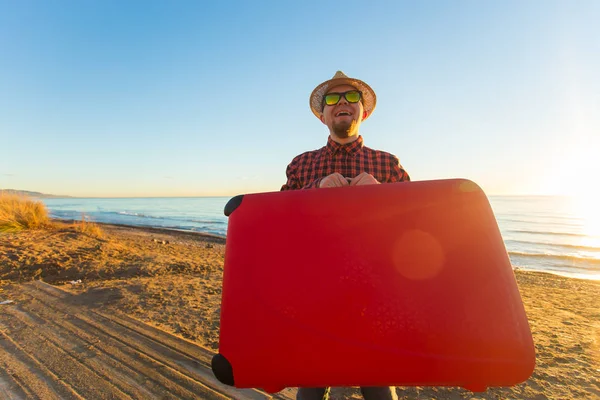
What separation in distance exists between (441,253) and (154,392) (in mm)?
2120

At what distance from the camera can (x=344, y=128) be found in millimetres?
1958

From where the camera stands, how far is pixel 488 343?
98 centimetres

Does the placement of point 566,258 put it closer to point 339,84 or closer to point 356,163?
point 356,163

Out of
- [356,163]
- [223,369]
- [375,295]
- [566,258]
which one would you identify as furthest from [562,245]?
[223,369]

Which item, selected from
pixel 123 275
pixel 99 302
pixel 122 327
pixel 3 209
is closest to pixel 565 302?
pixel 122 327

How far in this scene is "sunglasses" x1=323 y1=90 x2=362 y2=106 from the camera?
6.42 feet

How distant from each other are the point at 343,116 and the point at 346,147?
211 millimetres

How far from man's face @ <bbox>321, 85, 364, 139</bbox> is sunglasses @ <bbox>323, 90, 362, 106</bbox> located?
0.02 metres

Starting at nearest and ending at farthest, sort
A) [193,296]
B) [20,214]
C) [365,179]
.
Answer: [365,179], [193,296], [20,214]

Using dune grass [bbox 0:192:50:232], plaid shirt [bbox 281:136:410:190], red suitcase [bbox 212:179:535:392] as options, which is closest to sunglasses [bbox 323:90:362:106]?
plaid shirt [bbox 281:136:410:190]

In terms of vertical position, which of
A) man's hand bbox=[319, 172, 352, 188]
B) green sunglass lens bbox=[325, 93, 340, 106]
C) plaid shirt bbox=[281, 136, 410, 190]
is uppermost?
green sunglass lens bbox=[325, 93, 340, 106]

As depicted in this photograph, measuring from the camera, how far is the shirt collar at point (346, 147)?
6.63ft

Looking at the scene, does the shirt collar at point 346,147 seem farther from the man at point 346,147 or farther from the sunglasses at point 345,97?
the sunglasses at point 345,97

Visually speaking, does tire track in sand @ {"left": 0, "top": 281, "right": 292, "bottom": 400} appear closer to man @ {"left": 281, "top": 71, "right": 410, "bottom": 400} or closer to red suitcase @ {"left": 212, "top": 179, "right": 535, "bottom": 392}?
red suitcase @ {"left": 212, "top": 179, "right": 535, "bottom": 392}
